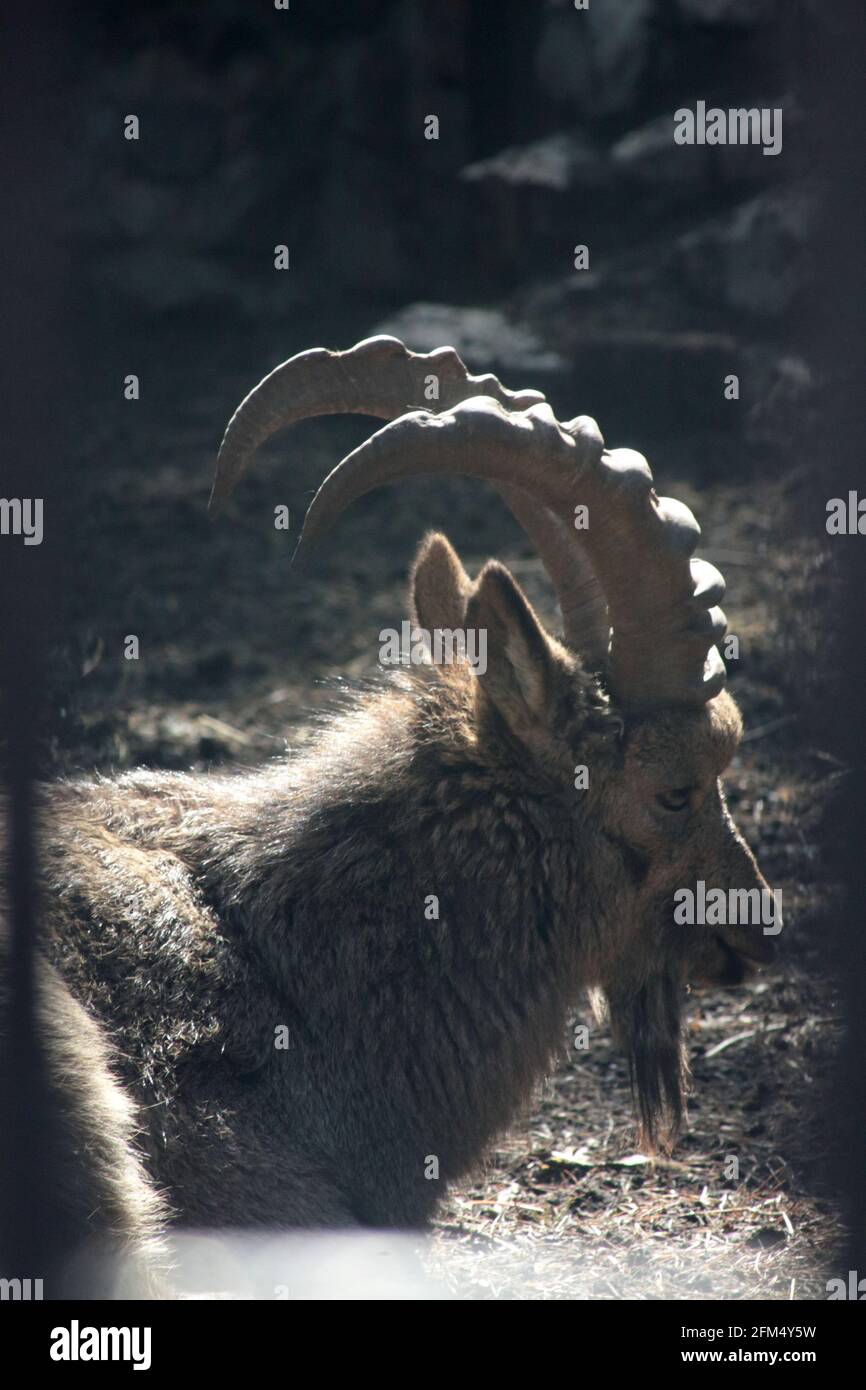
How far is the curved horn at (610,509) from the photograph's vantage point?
12.2ft

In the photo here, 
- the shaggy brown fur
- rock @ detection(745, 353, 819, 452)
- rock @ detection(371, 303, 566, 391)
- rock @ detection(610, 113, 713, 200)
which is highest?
rock @ detection(610, 113, 713, 200)

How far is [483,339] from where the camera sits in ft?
37.8

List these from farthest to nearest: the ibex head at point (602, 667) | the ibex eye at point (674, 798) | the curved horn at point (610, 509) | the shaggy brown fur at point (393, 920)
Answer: the ibex eye at point (674, 798) < the shaggy brown fur at point (393, 920) < the ibex head at point (602, 667) < the curved horn at point (610, 509)

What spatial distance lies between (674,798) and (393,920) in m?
0.87

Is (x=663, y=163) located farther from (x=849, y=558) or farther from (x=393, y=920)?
(x=393, y=920)

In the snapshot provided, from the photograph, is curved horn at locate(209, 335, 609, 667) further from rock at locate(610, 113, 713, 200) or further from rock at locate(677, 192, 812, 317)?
rock at locate(610, 113, 713, 200)

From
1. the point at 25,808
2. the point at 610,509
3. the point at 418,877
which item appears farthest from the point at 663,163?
the point at 25,808

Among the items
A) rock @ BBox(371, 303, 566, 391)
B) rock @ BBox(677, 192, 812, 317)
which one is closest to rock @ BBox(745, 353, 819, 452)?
rock @ BBox(677, 192, 812, 317)

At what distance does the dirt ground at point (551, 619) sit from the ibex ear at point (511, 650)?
0.79m

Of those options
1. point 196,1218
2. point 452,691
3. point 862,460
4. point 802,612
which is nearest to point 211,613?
point 802,612

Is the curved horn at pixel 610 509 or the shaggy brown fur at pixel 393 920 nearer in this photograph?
the curved horn at pixel 610 509

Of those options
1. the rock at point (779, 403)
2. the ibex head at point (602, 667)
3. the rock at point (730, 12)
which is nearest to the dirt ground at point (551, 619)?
the rock at point (779, 403)

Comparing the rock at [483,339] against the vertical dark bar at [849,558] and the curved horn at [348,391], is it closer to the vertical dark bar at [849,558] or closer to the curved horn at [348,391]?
the vertical dark bar at [849,558]

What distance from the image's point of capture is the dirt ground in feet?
15.2
